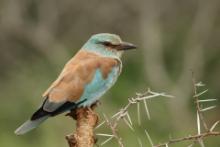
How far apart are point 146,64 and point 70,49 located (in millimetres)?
1177

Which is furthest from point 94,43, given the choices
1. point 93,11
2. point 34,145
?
point 93,11

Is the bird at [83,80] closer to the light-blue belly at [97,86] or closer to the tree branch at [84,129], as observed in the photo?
the light-blue belly at [97,86]

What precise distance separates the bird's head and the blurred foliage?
24.5 ft

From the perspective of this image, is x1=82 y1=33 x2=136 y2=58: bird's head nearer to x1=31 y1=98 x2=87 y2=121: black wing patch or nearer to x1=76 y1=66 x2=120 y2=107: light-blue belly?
x1=76 y1=66 x2=120 y2=107: light-blue belly

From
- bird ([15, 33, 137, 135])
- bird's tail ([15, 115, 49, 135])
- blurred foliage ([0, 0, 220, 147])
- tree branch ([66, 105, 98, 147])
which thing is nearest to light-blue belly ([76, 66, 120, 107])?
bird ([15, 33, 137, 135])

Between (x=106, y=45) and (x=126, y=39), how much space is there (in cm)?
988

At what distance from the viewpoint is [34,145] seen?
1130cm

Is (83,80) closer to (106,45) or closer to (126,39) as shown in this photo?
(106,45)

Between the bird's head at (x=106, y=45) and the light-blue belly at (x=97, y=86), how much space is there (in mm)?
89

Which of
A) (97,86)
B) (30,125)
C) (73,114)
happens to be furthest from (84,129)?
(97,86)

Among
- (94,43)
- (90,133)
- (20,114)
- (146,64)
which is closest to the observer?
(90,133)

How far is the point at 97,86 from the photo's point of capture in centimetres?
489

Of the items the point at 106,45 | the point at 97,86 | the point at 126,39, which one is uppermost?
the point at 106,45

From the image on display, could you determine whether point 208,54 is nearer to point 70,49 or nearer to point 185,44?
point 185,44
